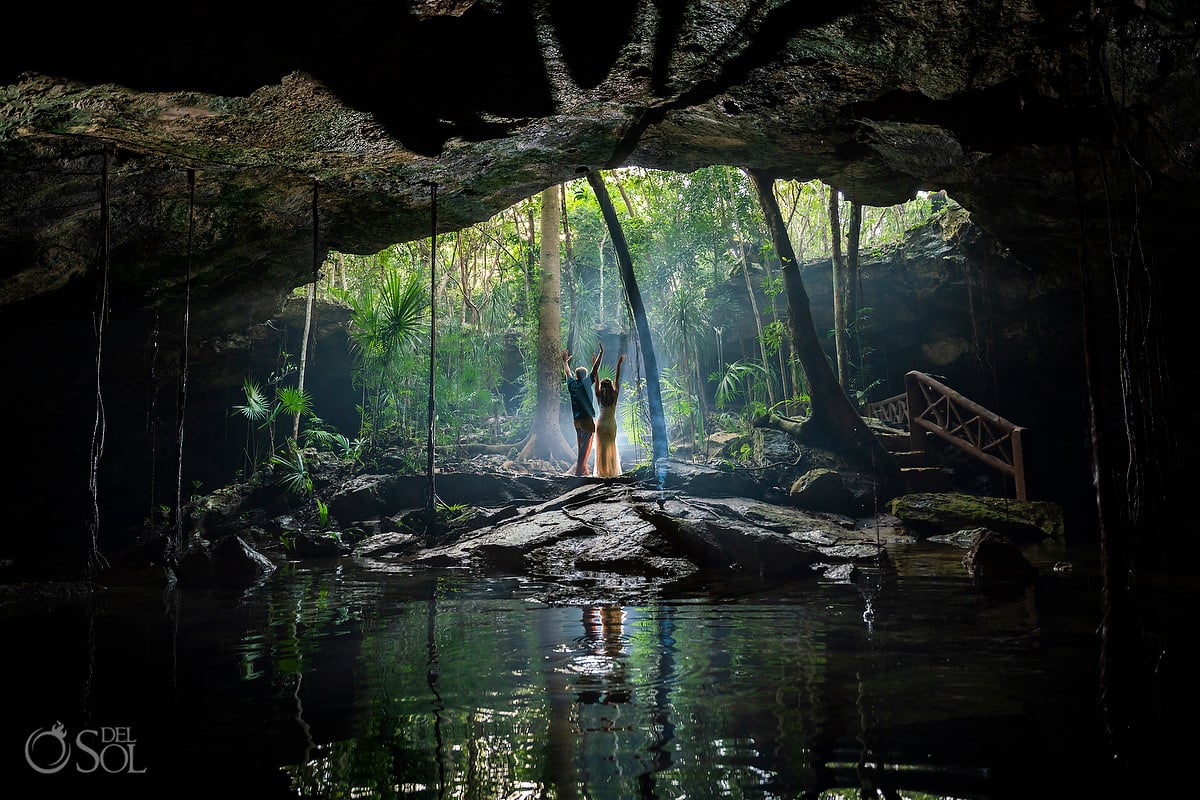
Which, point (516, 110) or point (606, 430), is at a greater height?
point (516, 110)

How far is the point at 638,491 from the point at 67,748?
6.80 meters

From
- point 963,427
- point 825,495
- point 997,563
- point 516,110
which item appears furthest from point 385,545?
point 963,427

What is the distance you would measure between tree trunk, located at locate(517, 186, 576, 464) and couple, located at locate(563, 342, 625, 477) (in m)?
2.68

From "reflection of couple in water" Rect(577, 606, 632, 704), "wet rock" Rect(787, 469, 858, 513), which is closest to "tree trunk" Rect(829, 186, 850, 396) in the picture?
"wet rock" Rect(787, 469, 858, 513)

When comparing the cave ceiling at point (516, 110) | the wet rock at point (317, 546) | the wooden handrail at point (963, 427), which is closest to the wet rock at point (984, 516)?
the wooden handrail at point (963, 427)

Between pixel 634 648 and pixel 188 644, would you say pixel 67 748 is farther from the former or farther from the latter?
pixel 634 648

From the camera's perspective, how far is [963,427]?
12062 millimetres

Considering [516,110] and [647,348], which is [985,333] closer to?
[647,348]

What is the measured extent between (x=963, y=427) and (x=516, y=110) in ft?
32.8

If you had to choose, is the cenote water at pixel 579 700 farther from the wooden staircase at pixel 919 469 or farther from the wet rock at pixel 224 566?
the wooden staircase at pixel 919 469

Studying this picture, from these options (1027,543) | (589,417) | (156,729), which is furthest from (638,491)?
(156,729)

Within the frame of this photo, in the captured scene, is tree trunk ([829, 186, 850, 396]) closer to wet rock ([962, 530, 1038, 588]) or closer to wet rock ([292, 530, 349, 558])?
wet rock ([962, 530, 1038, 588])

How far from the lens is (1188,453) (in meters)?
10.5

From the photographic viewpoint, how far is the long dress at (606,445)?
36.5 ft
